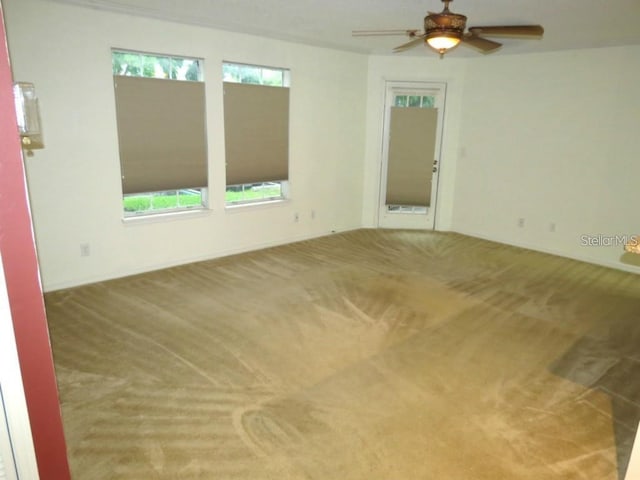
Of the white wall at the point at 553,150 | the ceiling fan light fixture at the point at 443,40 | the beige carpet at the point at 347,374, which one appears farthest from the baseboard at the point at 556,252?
the ceiling fan light fixture at the point at 443,40

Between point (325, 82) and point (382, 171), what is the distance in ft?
5.44

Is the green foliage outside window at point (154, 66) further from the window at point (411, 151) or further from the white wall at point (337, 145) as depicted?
the window at point (411, 151)

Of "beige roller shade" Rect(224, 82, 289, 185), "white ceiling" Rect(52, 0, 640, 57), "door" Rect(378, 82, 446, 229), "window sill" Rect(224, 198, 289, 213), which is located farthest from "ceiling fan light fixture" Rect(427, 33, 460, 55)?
"door" Rect(378, 82, 446, 229)

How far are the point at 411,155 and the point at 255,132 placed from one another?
102 inches

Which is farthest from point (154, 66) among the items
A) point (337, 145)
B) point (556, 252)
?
point (556, 252)

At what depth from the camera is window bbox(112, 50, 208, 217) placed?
13.8 feet

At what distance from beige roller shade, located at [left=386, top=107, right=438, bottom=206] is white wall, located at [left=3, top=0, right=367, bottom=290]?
3.52 feet

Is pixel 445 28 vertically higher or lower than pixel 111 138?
higher

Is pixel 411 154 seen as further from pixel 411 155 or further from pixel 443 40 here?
pixel 443 40

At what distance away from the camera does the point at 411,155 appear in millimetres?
6617

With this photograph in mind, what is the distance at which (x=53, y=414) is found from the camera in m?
1.41

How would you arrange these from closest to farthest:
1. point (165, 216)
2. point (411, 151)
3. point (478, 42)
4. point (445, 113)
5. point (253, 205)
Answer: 1. point (478, 42)
2. point (165, 216)
3. point (253, 205)
4. point (445, 113)
5. point (411, 151)

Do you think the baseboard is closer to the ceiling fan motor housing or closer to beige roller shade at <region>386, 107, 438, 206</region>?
beige roller shade at <region>386, 107, 438, 206</region>

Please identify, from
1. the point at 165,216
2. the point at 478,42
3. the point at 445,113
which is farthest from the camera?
the point at 445,113
